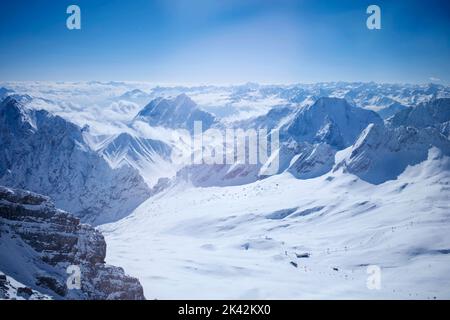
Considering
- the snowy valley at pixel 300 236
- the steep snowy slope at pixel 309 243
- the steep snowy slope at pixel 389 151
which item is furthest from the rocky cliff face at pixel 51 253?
the steep snowy slope at pixel 389 151

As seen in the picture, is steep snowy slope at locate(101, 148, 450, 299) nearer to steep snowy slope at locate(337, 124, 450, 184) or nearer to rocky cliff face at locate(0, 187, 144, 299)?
steep snowy slope at locate(337, 124, 450, 184)

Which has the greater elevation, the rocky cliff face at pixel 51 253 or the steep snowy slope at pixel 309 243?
the rocky cliff face at pixel 51 253

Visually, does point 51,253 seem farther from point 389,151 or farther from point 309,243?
point 389,151

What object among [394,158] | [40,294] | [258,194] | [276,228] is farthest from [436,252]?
[258,194]

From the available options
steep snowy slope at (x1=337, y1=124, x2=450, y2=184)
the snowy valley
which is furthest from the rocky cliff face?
steep snowy slope at (x1=337, y1=124, x2=450, y2=184)

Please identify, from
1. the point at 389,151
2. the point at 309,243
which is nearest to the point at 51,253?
the point at 309,243

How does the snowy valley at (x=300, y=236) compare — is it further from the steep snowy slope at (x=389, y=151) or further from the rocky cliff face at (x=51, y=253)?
the steep snowy slope at (x=389, y=151)
